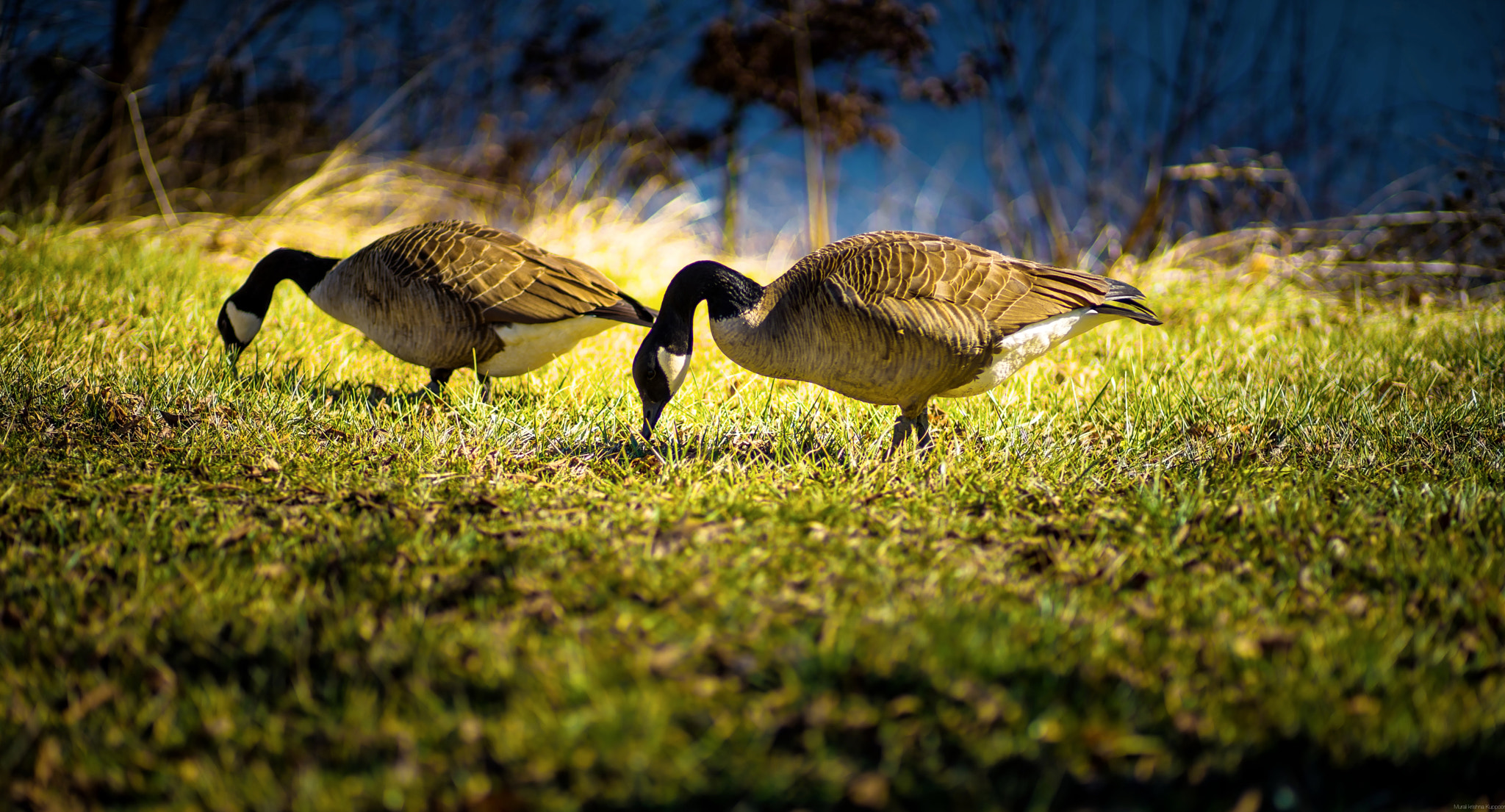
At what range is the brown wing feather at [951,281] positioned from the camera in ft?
12.6

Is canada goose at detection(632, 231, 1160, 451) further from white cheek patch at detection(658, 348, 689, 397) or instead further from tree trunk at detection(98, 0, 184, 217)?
tree trunk at detection(98, 0, 184, 217)

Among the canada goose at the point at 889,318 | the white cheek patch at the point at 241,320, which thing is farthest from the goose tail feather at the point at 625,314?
the white cheek patch at the point at 241,320

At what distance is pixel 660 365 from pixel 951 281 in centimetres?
143

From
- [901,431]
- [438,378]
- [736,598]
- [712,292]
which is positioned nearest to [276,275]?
[438,378]

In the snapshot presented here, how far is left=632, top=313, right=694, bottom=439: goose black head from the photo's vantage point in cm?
412

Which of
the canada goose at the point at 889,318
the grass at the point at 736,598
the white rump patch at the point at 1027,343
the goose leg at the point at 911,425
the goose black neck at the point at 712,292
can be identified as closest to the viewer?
the grass at the point at 736,598

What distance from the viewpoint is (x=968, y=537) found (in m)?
3.23

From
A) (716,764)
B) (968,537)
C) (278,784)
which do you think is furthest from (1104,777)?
(278,784)

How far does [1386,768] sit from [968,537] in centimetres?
148

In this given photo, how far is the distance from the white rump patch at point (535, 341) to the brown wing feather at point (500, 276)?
70 millimetres

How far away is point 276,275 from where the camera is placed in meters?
5.72

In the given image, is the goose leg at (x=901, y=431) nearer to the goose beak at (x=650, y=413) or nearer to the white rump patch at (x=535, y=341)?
the goose beak at (x=650, y=413)

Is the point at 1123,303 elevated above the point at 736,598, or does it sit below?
above

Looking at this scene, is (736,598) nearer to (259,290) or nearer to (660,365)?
(660,365)
